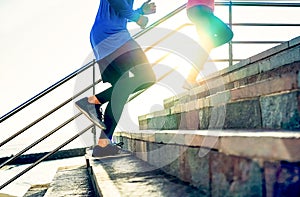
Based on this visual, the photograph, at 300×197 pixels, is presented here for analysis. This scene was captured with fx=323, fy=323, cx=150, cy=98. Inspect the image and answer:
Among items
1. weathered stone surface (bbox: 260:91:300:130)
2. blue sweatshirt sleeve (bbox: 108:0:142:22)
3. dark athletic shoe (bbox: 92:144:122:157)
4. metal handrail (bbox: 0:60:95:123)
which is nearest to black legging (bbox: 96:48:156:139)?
dark athletic shoe (bbox: 92:144:122:157)

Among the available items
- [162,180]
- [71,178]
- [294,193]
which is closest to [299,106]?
[294,193]

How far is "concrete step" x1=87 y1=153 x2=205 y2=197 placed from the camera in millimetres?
1383

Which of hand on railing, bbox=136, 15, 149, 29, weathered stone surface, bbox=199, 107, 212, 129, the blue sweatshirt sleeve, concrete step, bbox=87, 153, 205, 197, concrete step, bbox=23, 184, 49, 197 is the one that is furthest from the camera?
concrete step, bbox=23, 184, 49, 197

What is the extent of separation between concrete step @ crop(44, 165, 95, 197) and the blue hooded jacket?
101 centimetres

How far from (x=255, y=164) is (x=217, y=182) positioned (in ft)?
0.94

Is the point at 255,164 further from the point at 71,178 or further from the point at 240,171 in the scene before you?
the point at 71,178

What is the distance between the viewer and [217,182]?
1128mm

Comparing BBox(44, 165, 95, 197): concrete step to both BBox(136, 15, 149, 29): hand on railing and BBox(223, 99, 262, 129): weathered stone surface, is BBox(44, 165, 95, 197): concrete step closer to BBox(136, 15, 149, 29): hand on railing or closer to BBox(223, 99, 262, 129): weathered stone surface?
BBox(223, 99, 262, 129): weathered stone surface

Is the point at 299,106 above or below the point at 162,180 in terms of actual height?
above

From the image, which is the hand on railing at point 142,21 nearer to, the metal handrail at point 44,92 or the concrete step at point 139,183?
the metal handrail at point 44,92

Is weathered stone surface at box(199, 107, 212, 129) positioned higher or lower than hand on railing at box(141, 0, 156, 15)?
lower

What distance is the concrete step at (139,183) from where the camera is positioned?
138cm

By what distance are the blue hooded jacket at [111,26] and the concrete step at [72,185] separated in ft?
3.30

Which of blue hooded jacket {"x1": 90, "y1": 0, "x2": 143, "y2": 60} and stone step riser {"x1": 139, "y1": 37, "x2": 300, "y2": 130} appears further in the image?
blue hooded jacket {"x1": 90, "y1": 0, "x2": 143, "y2": 60}
